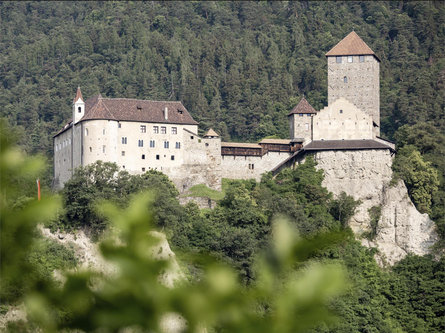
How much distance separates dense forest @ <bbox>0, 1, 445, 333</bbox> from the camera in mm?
4453

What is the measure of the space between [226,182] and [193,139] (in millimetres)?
3558

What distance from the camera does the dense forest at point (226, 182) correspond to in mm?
4453

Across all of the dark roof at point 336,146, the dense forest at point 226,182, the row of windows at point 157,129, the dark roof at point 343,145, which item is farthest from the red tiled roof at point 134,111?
the dark roof at point 343,145

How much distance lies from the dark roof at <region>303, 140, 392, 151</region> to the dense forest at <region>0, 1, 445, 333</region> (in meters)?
1.43

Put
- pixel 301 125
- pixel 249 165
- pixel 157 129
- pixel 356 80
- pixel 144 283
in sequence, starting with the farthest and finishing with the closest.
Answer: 1. pixel 356 80
2. pixel 301 125
3. pixel 249 165
4. pixel 157 129
5. pixel 144 283

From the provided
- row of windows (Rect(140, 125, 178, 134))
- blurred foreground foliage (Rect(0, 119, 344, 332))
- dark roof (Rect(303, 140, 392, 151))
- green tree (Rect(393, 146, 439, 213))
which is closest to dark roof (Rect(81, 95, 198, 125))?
row of windows (Rect(140, 125, 178, 134))

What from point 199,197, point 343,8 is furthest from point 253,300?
point 343,8

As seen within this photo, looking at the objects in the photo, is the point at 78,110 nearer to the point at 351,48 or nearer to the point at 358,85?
the point at 358,85

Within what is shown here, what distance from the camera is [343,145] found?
200ft

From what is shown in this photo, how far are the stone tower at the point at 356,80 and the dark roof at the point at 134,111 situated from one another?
1048 centimetres

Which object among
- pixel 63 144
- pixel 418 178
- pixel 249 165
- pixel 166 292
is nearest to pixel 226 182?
pixel 249 165

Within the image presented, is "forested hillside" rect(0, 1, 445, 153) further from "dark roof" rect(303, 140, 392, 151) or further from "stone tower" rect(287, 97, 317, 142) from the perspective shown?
"dark roof" rect(303, 140, 392, 151)

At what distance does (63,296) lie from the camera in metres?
4.66

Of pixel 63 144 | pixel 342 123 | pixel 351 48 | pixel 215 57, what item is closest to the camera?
pixel 342 123
